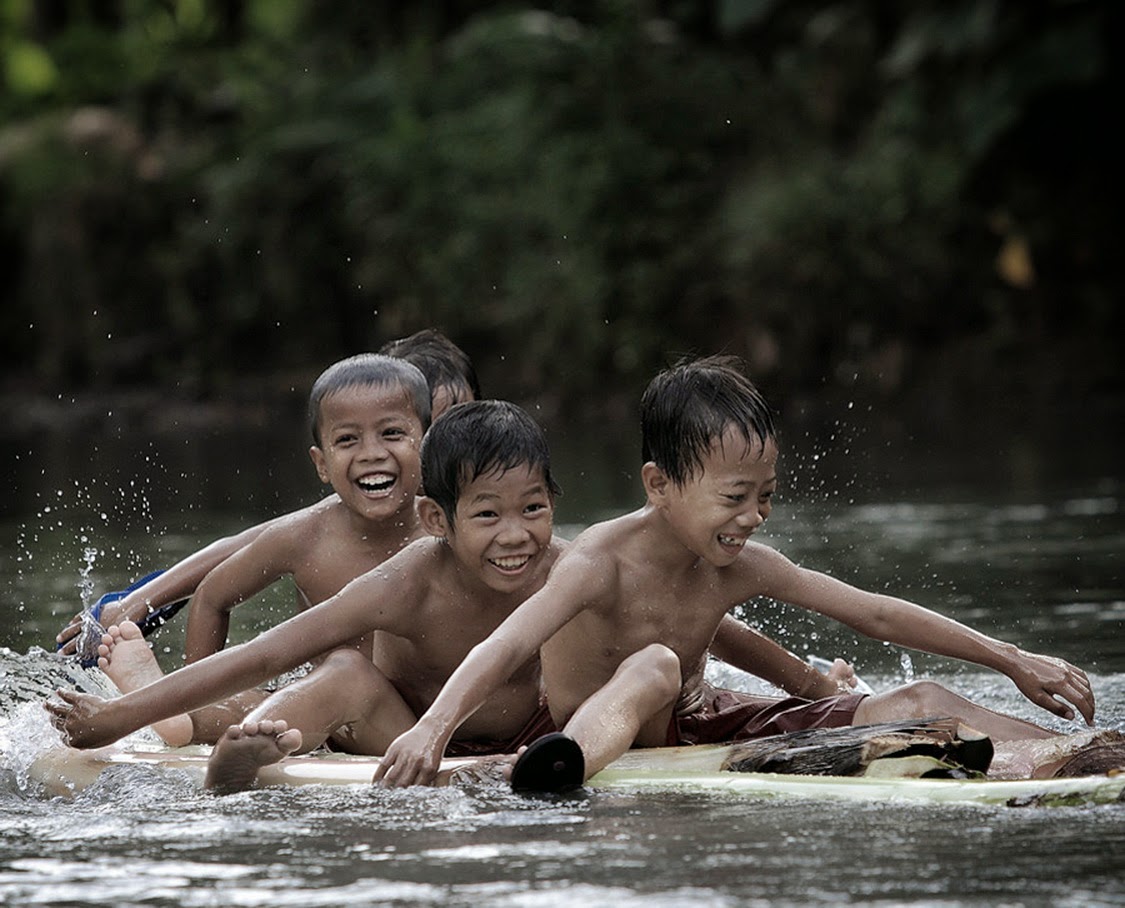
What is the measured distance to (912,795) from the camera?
13.6ft

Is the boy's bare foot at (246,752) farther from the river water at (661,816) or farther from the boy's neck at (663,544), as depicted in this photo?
the boy's neck at (663,544)

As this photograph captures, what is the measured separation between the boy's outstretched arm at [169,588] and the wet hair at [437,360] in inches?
28.8

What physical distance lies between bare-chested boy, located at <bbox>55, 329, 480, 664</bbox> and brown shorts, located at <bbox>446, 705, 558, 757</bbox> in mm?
1279

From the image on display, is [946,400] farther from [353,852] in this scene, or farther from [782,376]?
[353,852]

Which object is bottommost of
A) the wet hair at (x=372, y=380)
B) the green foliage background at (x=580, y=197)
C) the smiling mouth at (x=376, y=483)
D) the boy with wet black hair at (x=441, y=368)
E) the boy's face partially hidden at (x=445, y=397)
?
the smiling mouth at (x=376, y=483)

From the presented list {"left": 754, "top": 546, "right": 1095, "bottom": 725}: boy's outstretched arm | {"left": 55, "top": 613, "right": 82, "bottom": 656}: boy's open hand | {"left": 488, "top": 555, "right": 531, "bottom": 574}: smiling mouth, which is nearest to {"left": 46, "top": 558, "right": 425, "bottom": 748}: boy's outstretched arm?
{"left": 488, "top": 555, "right": 531, "bottom": 574}: smiling mouth

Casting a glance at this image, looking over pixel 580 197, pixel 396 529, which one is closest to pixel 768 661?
pixel 396 529

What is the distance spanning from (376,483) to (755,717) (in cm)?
120

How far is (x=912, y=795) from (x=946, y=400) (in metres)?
12.9

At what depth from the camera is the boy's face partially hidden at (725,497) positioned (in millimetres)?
4613

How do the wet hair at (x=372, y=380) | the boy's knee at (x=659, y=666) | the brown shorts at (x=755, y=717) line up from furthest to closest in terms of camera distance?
the wet hair at (x=372, y=380) → the brown shorts at (x=755, y=717) → the boy's knee at (x=659, y=666)

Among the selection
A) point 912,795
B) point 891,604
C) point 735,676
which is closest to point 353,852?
point 912,795

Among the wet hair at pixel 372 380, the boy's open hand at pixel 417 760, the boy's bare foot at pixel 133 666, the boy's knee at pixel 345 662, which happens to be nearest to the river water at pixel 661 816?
the boy's open hand at pixel 417 760

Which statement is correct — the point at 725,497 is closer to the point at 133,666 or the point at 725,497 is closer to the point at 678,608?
the point at 678,608
